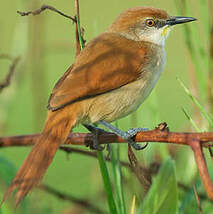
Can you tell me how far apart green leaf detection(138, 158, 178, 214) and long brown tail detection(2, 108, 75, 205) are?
1.20 ft

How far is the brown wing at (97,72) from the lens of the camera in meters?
2.08

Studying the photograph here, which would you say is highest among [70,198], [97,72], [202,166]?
[97,72]

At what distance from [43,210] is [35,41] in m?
0.90

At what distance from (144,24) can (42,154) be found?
57.7 inches

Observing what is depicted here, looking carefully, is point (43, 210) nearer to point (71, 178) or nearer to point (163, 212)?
point (71, 178)

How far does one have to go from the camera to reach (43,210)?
2.39 m

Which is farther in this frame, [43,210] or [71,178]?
[71,178]

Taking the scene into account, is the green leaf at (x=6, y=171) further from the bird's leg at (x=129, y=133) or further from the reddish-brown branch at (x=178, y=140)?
the bird's leg at (x=129, y=133)

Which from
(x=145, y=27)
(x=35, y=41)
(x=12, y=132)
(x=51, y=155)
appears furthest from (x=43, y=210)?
(x=12, y=132)

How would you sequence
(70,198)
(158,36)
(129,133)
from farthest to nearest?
(158,36) < (70,198) < (129,133)

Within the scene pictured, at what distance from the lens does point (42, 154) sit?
1.73 meters

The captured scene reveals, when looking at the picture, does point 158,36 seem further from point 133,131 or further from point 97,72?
point 133,131

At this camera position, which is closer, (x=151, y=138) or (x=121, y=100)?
(x=151, y=138)

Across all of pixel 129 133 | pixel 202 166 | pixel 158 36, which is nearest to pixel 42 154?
pixel 129 133
